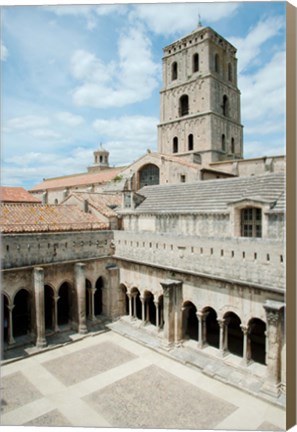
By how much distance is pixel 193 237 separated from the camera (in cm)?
1159

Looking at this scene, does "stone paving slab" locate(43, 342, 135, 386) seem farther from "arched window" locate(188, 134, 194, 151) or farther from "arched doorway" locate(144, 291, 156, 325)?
"arched window" locate(188, 134, 194, 151)

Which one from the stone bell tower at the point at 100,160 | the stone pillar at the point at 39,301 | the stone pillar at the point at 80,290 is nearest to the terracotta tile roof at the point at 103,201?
the stone pillar at the point at 80,290

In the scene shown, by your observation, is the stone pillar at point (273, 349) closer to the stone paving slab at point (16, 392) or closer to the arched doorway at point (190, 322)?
the arched doorway at point (190, 322)

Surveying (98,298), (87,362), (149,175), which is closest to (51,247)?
(98,298)

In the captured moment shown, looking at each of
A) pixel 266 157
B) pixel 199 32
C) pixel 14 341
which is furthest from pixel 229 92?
pixel 14 341

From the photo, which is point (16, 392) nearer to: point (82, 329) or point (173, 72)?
point (82, 329)

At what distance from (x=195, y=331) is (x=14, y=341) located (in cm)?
728

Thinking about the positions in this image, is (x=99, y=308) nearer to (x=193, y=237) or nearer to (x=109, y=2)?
(x=193, y=237)

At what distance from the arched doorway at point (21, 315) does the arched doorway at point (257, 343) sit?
8.86m

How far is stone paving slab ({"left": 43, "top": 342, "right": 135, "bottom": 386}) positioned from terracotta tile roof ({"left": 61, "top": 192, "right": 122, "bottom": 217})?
Answer: 6.50 meters

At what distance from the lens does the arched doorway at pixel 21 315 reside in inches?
533

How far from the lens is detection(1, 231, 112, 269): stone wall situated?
12.2 metres

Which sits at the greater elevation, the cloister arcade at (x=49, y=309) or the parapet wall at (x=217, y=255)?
the parapet wall at (x=217, y=255)

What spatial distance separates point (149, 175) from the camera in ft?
73.0
